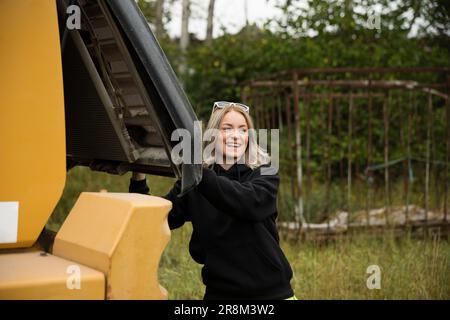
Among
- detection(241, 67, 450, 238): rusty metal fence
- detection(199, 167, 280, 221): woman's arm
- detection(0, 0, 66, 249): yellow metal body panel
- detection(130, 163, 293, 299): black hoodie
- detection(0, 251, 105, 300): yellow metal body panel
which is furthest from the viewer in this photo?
detection(241, 67, 450, 238): rusty metal fence

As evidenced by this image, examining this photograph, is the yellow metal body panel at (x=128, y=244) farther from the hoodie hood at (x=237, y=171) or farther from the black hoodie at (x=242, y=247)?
the hoodie hood at (x=237, y=171)

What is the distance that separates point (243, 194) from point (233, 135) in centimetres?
30

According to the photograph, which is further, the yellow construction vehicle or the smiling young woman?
the smiling young woman

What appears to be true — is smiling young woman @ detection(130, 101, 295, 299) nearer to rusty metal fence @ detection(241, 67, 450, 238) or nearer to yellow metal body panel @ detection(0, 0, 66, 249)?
yellow metal body panel @ detection(0, 0, 66, 249)

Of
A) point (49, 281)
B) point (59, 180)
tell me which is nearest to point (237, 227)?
point (59, 180)

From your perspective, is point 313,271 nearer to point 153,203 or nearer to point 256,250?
point 256,250

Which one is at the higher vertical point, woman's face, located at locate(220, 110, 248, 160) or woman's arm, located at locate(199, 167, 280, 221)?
woman's face, located at locate(220, 110, 248, 160)

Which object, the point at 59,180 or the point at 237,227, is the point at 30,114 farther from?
the point at 237,227

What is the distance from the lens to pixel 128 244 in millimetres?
1588

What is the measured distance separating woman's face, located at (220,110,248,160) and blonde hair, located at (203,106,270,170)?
1 centimetres

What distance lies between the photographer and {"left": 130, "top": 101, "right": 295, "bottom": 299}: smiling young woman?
2.31 meters

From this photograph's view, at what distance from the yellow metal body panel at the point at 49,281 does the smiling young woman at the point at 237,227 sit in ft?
2.20

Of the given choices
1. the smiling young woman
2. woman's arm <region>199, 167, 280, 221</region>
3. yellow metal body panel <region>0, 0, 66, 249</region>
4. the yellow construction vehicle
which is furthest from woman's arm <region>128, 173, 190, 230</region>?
yellow metal body panel <region>0, 0, 66, 249</region>

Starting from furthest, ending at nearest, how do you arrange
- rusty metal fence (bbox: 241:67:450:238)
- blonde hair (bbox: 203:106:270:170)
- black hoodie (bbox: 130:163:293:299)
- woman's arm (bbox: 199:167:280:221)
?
1. rusty metal fence (bbox: 241:67:450:238)
2. blonde hair (bbox: 203:106:270:170)
3. black hoodie (bbox: 130:163:293:299)
4. woman's arm (bbox: 199:167:280:221)
